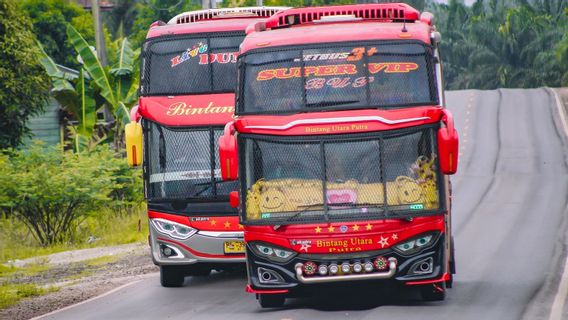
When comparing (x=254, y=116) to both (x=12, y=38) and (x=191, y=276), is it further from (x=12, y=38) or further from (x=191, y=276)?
(x=12, y=38)

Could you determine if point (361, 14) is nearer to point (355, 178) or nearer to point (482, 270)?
point (355, 178)

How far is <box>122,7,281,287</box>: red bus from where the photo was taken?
17859 mm

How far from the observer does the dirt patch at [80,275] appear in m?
18.0

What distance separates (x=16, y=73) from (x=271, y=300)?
19211 mm

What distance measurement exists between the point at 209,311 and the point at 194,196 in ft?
8.96

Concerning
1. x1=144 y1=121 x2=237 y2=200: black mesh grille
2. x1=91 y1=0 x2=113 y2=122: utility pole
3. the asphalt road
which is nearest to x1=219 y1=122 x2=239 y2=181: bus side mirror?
the asphalt road

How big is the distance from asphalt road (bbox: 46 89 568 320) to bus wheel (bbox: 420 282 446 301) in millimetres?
160

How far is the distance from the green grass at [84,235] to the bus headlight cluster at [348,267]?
13.0 metres

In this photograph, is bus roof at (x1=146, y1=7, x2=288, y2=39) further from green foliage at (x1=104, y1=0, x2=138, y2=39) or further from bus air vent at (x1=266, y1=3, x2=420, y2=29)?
green foliage at (x1=104, y1=0, x2=138, y2=39)

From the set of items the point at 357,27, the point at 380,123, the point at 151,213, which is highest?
the point at 357,27

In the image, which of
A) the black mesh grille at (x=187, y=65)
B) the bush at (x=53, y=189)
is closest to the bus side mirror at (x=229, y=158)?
the black mesh grille at (x=187, y=65)

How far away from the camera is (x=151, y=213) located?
18.3 meters

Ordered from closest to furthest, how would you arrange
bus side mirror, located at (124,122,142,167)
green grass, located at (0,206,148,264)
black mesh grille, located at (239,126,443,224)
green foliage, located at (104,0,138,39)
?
black mesh grille, located at (239,126,443,224) < bus side mirror, located at (124,122,142,167) < green grass, located at (0,206,148,264) < green foliage, located at (104,0,138,39)

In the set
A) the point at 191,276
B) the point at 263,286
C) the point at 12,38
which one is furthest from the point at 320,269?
the point at 12,38
